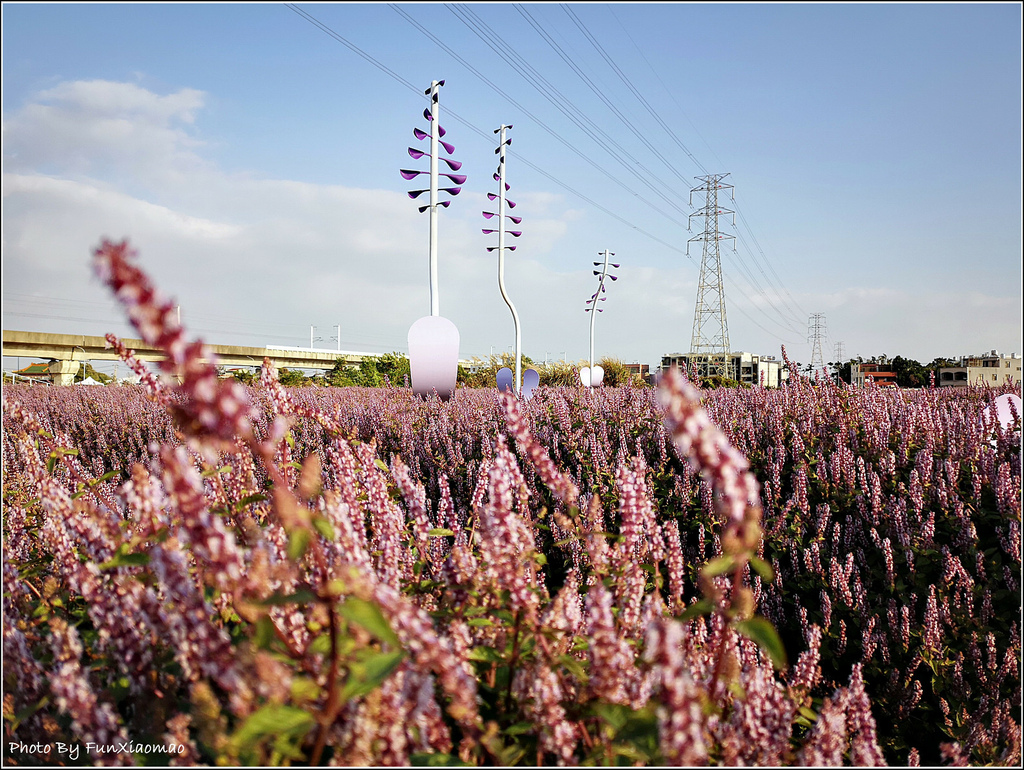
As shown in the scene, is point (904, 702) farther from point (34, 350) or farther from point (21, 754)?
point (34, 350)

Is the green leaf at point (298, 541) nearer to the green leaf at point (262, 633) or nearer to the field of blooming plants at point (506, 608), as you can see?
the field of blooming plants at point (506, 608)

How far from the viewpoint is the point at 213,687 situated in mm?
1482

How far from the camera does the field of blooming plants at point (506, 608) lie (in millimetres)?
1108

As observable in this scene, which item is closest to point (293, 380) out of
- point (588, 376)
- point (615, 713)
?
point (588, 376)

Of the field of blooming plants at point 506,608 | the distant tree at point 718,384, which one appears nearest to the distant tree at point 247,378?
Answer: the distant tree at point 718,384

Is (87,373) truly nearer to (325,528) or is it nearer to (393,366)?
(393,366)

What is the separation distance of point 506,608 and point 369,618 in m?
0.72

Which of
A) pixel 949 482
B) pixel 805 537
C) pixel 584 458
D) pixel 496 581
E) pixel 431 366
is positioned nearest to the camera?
pixel 496 581

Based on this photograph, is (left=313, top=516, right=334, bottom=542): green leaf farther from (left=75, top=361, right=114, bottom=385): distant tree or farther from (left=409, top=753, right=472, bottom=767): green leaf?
(left=75, top=361, right=114, bottom=385): distant tree

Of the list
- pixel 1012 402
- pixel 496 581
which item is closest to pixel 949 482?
pixel 1012 402

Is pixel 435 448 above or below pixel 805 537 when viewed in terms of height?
above

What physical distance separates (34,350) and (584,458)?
3996 centimetres

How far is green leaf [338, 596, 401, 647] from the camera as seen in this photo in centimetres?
97

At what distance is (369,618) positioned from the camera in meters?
0.99
